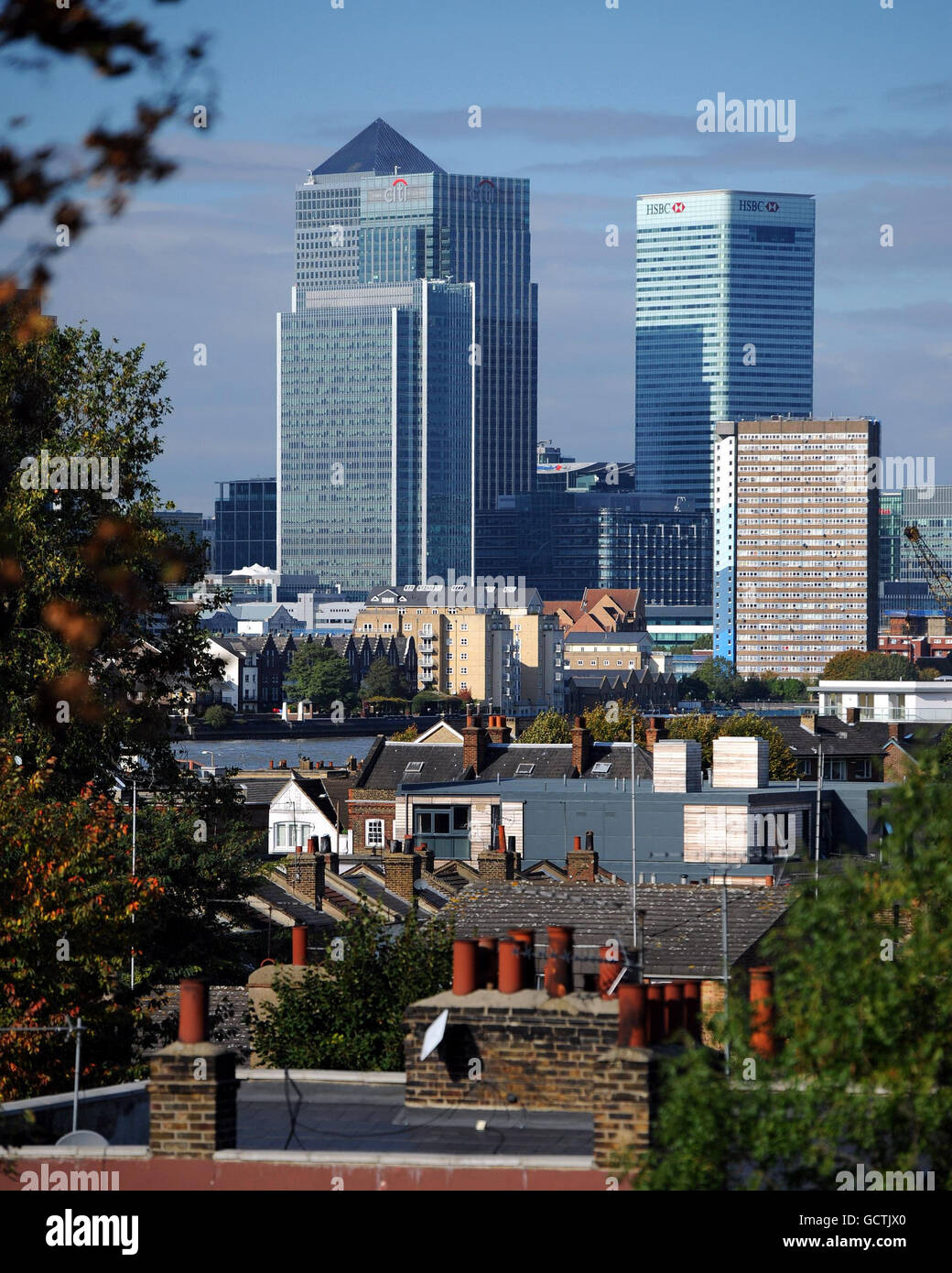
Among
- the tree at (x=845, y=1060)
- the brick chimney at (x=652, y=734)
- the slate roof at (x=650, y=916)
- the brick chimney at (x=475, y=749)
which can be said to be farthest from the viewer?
the brick chimney at (x=652, y=734)

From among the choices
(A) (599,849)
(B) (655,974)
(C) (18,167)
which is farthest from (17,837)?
(A) (599,849)

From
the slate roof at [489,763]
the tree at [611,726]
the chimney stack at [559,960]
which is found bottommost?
the tree at [611,726]

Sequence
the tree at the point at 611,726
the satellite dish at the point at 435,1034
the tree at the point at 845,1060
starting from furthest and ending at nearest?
1. the tree at the point at 611,726
2. the satellite dish at the point at 435,1034
3. the tree at the point at 845,1060

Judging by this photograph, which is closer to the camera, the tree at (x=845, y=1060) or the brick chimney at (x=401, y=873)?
the tree at (x=845, y=1060)

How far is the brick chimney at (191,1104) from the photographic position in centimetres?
1515

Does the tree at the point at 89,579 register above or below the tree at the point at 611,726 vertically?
above

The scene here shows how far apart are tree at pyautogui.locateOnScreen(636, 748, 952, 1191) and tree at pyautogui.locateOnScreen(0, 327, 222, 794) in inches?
817

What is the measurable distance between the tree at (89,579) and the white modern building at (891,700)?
103 meters

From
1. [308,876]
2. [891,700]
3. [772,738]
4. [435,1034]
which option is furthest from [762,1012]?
[891,700]

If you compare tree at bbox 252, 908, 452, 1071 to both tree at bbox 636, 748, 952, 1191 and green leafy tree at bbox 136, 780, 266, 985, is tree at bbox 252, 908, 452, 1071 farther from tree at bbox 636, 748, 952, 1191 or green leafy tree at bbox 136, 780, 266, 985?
green leafy tree at bbox 136, 780, 266, 985

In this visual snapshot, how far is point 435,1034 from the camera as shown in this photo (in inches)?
651

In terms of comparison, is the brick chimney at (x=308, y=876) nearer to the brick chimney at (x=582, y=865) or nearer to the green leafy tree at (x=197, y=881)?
the green leafy tree at (x=197, y=881)

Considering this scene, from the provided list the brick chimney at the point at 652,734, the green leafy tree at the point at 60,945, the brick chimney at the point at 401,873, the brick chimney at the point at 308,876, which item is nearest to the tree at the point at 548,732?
the brick chimney at the point at 652,734
